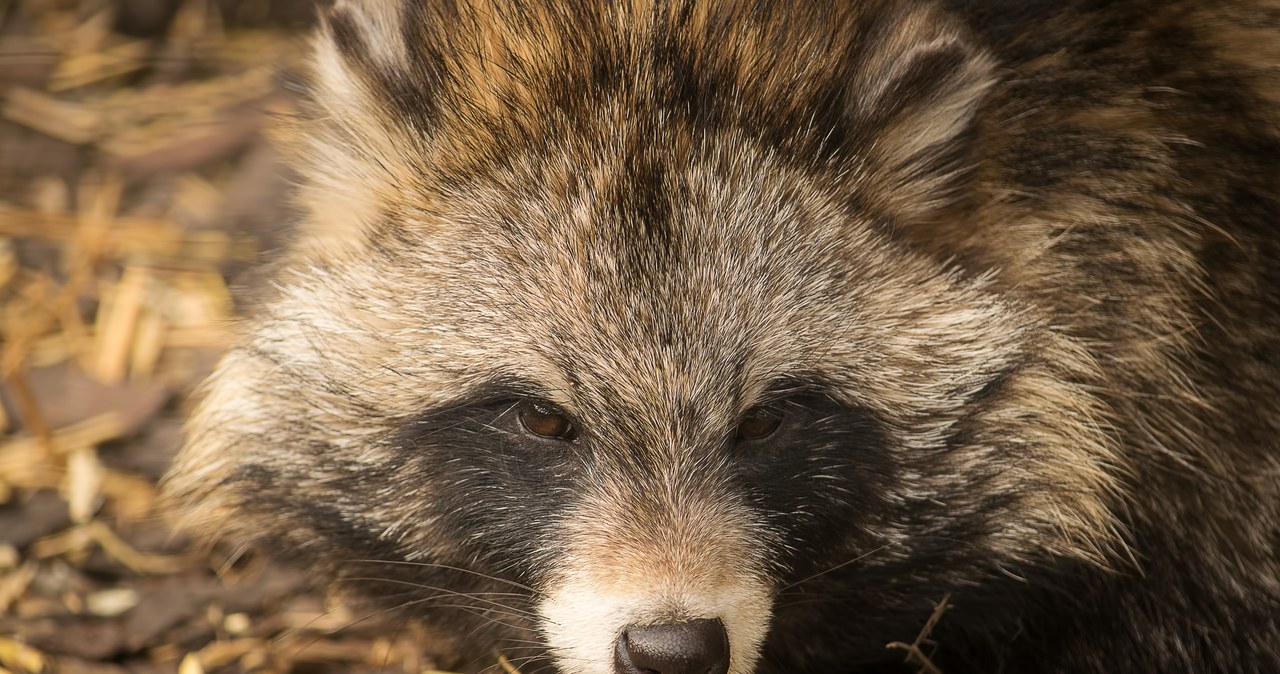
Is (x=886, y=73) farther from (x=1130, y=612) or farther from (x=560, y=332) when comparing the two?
(x=1130, y=612)

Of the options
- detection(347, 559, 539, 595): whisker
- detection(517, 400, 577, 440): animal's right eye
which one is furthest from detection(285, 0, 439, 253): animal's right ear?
detection(347, 559, 539, 595): whisker

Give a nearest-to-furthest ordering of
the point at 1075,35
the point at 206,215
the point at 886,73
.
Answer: the point at 886,73
the point at 1075,35
the point at 206,215

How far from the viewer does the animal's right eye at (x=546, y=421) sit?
10.3 feet

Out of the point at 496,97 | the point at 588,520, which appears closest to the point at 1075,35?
the point at 496,97

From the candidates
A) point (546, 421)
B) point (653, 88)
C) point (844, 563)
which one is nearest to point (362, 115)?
point (653, 88)

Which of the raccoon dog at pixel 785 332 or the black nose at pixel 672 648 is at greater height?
the raccoon dog at pixel 785 332

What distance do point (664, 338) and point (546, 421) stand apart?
35cm

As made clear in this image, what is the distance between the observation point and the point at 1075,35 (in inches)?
134

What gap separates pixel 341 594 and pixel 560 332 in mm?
1339

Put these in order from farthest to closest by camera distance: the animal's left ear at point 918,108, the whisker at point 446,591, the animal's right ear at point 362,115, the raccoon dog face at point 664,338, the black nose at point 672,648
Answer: the whisker at point 446,591, the animal's right ear at point 362,115, the animal's left ear at point 918,108, the raccoon dog face at point 664,338, the black nose at point 672,648

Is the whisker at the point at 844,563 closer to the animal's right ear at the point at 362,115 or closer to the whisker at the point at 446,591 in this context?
the whisker at the point at 446,591

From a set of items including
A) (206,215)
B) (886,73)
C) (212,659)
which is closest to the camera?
(886,73)

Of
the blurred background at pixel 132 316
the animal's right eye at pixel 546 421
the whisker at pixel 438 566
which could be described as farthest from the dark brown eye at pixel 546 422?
the blurred background at pixel 132 316

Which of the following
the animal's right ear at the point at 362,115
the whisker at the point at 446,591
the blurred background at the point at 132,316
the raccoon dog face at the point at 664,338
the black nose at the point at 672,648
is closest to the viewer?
the black nose at the point at 672,648
